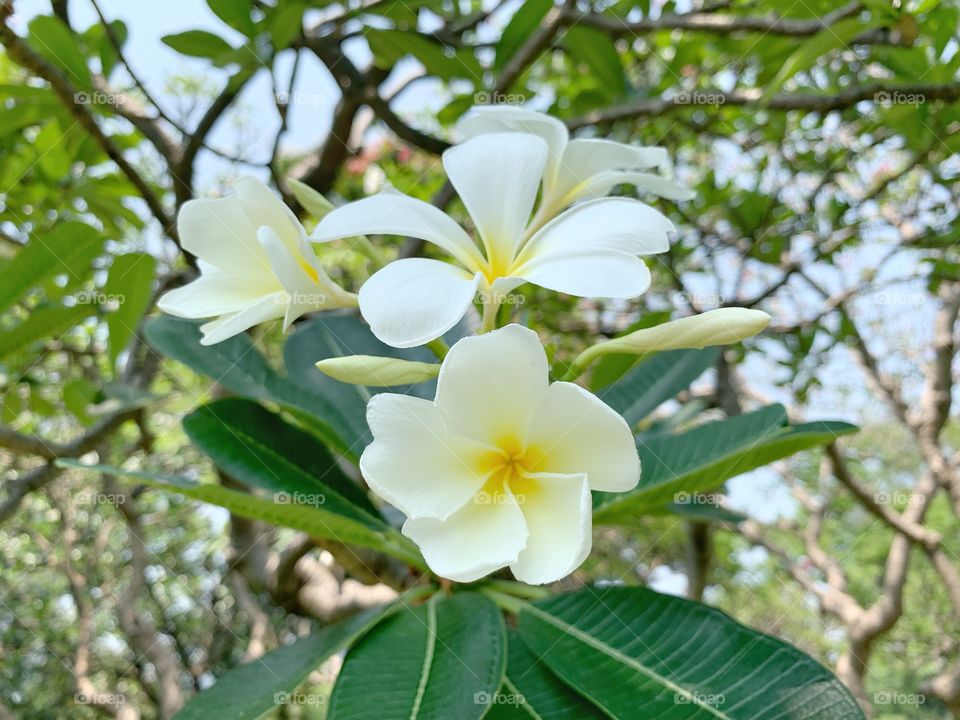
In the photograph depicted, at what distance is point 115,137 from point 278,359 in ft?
4.86

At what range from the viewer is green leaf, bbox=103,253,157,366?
43.1 inches

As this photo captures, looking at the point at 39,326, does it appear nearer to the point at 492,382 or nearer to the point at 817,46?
the point at 492,382

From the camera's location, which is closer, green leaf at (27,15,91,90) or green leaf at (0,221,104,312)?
green leaf at (0,221,104,312)

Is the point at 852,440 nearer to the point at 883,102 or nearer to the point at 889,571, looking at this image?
the point at 889,571

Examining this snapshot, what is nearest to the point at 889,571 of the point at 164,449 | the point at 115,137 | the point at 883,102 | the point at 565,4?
the point at 883,102

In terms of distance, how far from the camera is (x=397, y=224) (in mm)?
636

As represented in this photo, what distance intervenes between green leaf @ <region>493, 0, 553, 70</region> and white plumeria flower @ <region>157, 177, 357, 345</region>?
674mm

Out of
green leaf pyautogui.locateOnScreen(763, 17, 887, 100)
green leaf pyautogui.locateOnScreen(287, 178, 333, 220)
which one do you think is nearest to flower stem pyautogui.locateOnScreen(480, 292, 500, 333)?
green leaf pyautogui.locateOnScreen(287, 178, 333, 220)

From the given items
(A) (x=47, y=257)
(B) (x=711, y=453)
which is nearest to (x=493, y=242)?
(B) (x=711, y=453)

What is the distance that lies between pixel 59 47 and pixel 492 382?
3.52ft

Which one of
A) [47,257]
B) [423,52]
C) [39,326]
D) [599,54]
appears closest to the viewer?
[47,257]

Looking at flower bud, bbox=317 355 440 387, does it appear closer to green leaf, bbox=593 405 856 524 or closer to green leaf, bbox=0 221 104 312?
green leaf, bbox=593 405 856 524

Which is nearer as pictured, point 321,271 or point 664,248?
point 664,248

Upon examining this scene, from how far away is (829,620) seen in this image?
3258 mm
